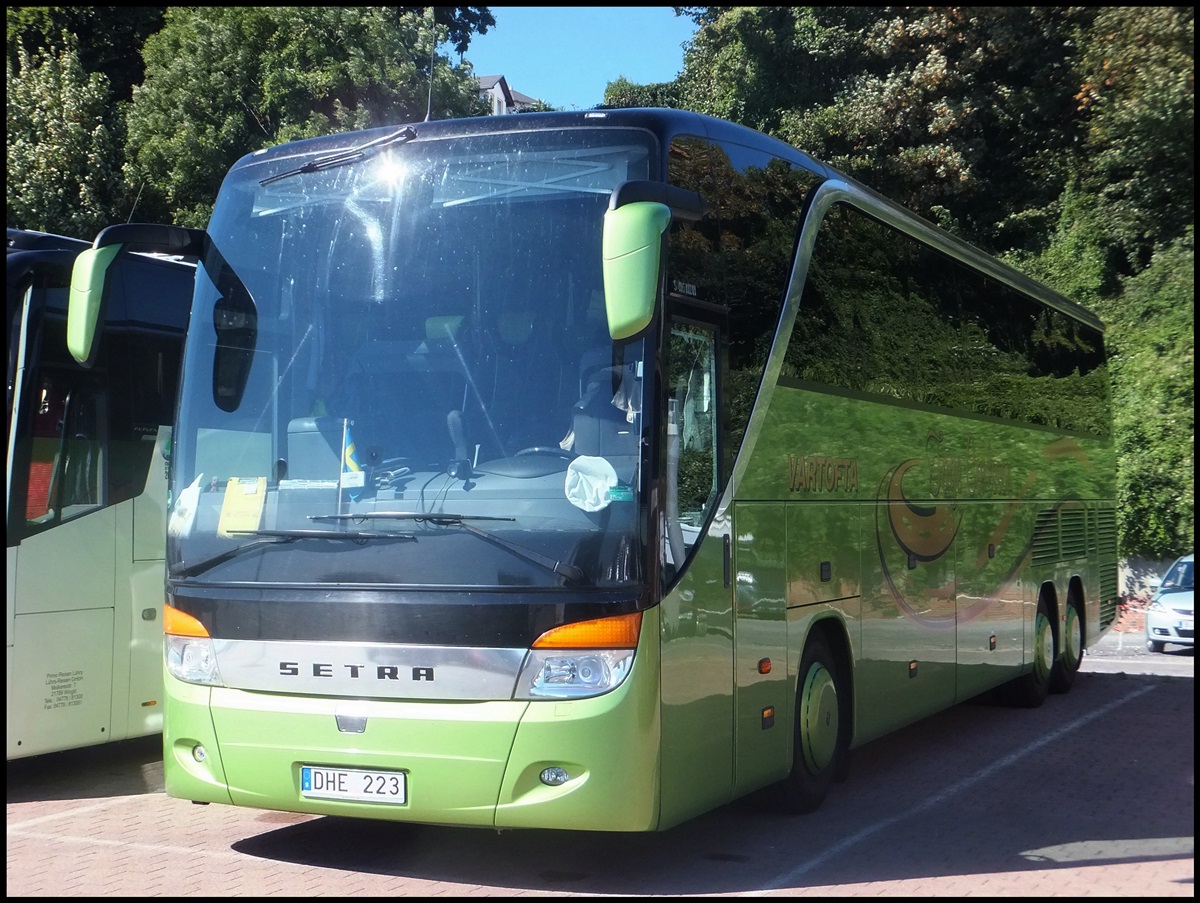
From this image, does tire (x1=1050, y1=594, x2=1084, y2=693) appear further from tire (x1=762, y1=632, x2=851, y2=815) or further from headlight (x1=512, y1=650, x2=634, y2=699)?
headlight (x1=512, y1=650, x2=634, y2=699)

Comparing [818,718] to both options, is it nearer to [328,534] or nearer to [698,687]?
[698,687]

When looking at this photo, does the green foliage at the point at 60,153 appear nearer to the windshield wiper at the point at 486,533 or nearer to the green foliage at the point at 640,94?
the green foliage at the point at 640,94

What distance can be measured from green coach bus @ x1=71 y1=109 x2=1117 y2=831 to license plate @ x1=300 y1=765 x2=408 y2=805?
0.04 feet

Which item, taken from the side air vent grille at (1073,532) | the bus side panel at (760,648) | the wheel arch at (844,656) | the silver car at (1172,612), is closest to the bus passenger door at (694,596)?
the bus side panel at (760,648)

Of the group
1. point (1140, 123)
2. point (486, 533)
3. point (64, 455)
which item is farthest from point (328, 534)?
point (1140, 123)

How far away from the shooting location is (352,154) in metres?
6.74

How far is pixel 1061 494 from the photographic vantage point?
1332 cm

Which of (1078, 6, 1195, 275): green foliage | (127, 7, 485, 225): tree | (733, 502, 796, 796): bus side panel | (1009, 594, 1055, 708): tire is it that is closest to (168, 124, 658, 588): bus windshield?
(733, 502, 796, 796): bus side panel

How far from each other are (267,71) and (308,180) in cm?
1903

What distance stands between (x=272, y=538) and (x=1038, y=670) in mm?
8630

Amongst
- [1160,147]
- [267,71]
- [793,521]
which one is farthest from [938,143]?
[793,521]

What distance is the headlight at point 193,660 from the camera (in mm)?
6441

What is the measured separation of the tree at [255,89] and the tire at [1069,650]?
14551 millimetres

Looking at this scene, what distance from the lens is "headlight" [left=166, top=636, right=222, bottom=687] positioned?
21.1 feet
